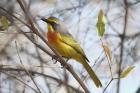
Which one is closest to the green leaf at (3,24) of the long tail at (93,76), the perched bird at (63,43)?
the long tail at (93,76)

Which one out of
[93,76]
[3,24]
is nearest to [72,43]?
[93,76]

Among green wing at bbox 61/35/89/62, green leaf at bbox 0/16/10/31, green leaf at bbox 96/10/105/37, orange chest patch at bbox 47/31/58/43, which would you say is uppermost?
green leaf at bbox 0/16/10/31

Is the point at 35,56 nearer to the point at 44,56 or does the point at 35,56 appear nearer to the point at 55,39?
the point at 44,56

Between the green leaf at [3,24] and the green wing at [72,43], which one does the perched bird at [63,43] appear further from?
the green leaf at [3,24]

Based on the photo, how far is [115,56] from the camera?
9.45ft

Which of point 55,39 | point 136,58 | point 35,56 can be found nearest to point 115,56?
point 136,58

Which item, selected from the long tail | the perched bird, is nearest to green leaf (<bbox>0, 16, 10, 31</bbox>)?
the long tail

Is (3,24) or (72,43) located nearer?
(3,24)

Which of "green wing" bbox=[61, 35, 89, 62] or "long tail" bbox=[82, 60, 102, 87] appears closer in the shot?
"long tail" bbox=[82, 60, 102, 87]

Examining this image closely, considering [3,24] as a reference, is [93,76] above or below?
below

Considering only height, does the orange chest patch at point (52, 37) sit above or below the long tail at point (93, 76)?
above

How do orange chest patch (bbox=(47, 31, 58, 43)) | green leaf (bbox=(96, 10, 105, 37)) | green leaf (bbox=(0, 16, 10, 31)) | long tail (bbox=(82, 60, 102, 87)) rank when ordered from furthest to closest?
orange chest patch (bbox=(47, 31, 58, 43)) → long tail (bbox=(82, 60, 102, 87)) → green leaf (bbox=(0, 16, 10, 31)) → green leaf (bbox=(96, 10, 105, 37))

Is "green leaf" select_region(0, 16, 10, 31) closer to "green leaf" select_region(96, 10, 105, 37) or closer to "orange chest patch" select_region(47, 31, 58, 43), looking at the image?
"green leaf" select_region(96, 10, 105, 37)

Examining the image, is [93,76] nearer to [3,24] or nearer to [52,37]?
[52,37]
